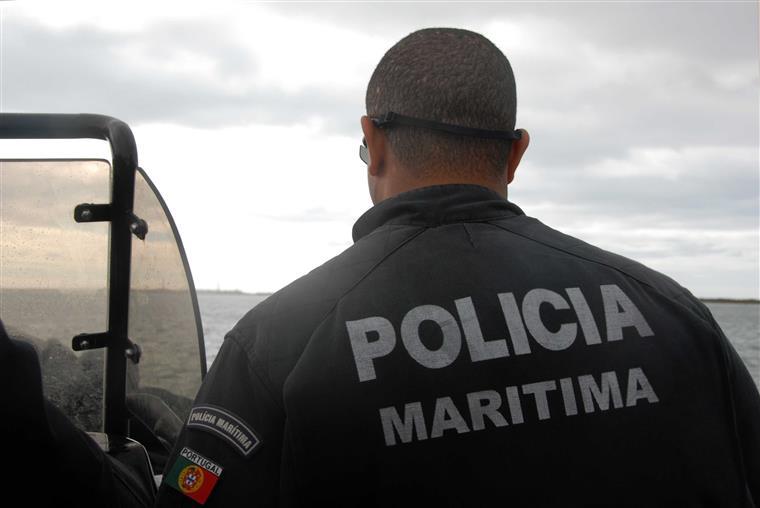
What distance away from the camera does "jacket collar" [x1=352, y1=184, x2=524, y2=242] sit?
1.84m

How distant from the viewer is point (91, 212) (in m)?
2.32

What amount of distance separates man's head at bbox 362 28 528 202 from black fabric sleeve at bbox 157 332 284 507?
57 cm

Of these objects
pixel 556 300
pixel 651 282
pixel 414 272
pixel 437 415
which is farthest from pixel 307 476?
pixel 651 282

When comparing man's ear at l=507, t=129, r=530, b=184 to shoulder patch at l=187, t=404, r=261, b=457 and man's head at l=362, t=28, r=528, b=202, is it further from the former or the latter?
shoulder patch at l=187, t=404, r=261, b=457

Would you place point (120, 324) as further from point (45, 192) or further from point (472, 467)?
point (472, 467)

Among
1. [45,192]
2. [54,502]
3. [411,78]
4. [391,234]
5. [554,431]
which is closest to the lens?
[54,502]

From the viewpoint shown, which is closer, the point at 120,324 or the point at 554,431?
the point at 554,431

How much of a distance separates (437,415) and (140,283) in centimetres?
124

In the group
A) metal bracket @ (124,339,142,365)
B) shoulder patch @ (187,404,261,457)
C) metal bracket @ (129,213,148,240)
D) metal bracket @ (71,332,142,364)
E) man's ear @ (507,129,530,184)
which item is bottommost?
shoulder patch @ (187,404,261,457)

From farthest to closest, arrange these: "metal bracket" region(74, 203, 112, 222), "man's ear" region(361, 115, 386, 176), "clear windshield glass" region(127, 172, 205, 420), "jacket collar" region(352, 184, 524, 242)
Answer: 1. "clear windshield glass" region(127, 172, 205, 420)
2. "metal bracket" region(74, 203, 112, 222)
3. "man's ear" region(361, 115, 386, 176)
4. "jacket collar" region(352, 184, 524, 242)

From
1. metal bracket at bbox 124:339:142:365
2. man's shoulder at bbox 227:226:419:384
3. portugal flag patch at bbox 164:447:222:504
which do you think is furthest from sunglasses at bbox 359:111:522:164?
metal bracket at bbox 124:339:142:365

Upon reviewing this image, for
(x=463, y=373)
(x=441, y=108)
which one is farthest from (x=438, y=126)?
(x=463, y=373)

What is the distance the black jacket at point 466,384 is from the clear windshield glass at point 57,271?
2.56 ft

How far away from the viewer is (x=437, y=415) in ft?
5.34
